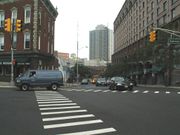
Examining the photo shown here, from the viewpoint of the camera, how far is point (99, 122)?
12.4 m

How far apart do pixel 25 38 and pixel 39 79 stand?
2039cm

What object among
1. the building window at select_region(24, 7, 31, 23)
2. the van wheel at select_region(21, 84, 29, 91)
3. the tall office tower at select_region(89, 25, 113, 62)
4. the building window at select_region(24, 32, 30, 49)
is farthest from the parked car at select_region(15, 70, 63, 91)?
the tall office tower at select_region(89, 25, 113, 62)

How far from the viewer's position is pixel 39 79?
3638cm

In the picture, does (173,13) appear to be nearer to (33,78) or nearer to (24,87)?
(33,78)

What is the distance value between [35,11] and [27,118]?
4305cm

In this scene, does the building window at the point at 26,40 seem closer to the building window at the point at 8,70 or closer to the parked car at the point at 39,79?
the building window at the point at 8,70

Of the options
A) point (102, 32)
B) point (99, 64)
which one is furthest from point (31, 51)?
point (99, 64)

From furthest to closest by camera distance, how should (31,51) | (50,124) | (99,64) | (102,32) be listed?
(99,64), (102,32), (31,51), (50,124)

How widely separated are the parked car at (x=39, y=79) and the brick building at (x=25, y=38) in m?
17.6

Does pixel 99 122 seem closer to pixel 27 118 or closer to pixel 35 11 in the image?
pixel 27 118

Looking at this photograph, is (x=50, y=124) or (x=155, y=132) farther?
(x=50, y=124)

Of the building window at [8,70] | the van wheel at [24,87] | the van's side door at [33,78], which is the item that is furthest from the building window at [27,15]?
the van wheel at [24,87]

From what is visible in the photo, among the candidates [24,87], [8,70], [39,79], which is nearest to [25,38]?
[8,70]

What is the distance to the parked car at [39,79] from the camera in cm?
3584
